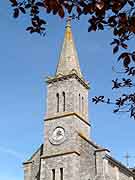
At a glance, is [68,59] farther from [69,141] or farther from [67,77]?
[69,141]

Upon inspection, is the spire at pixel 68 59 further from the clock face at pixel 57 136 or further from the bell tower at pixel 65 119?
the clock face at pixel 57 136

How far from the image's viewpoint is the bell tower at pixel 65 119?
139 ft

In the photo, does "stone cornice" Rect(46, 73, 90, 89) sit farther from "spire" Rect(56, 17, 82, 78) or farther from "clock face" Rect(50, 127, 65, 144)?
"clock face" Rect(50, 127, 65, 144)

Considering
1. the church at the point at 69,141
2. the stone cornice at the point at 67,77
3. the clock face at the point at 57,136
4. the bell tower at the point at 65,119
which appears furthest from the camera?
the stone cornice at the point at 67,77

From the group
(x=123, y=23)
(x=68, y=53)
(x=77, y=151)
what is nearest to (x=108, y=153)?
(x=77, y=151)

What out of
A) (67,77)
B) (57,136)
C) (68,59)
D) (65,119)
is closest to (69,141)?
(57,136)

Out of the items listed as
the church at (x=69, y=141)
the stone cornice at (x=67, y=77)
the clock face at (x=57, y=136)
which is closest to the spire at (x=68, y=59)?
the church at (x=69, y=141)

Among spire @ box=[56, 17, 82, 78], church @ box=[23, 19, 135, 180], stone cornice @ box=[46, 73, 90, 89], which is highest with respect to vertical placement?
spire @ box=[56, 17, 82, 78]

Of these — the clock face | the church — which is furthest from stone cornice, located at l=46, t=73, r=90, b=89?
the clock face

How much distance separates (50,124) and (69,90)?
3886 millimetres

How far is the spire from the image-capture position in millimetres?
47653

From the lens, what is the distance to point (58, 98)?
4616cm

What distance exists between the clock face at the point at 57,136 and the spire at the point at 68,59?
19.9 feet

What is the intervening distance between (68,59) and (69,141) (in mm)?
9548
